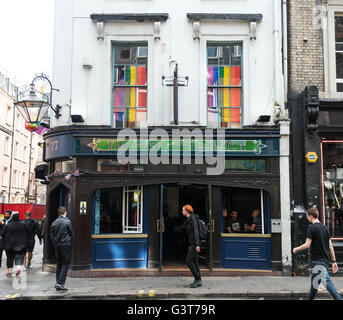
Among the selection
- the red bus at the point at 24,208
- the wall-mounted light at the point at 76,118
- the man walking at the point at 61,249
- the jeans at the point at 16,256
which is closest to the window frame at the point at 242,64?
the wall-mounted light at the point at 76,118

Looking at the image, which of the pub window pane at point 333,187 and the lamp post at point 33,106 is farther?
the pub window pane at point 333,187

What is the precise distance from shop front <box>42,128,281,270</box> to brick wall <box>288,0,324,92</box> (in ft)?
6.86

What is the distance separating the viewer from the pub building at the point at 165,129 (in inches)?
449

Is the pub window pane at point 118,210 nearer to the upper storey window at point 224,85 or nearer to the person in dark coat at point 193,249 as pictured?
the person in dark coat at point 193,249

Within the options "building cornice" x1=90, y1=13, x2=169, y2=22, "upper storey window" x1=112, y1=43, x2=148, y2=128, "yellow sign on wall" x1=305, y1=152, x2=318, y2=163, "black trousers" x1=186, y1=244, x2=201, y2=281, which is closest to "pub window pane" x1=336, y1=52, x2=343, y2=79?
"yellow sign on wall" x1=305, y1=152, x2=318, y2=163

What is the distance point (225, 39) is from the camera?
39.4ft

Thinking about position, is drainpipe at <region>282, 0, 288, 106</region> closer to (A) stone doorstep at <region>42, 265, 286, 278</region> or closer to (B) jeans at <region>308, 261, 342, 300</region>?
(A) stone doorstep at <region>42, 265, 286, 278</region>

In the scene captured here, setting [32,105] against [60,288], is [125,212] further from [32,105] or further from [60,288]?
[32,105]

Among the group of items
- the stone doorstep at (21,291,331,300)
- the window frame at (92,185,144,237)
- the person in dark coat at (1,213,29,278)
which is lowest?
the stone doorstep at (21,291,331,300)

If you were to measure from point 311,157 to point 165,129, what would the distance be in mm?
4238

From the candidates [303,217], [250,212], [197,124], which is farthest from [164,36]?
[303,217]

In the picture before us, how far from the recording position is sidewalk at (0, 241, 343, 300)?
348 inches

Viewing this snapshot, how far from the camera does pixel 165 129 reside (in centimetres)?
1165

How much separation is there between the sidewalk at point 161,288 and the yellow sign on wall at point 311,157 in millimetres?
3251
